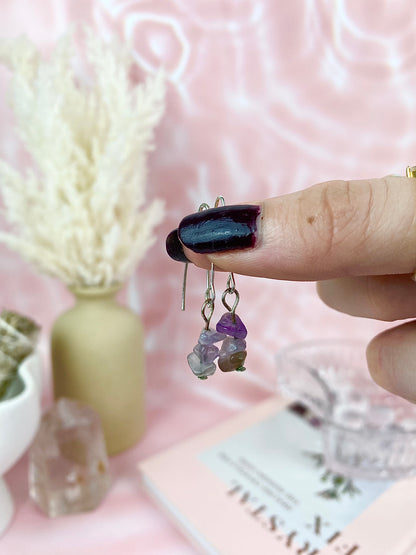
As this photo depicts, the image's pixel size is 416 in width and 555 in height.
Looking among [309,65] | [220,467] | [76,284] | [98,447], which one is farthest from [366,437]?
[309,65]

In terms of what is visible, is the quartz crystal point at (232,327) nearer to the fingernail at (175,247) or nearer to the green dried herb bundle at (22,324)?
the fingernail at (175,247)

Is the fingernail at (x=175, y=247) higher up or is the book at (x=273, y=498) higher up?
the fingernail at (x=175, y=247)

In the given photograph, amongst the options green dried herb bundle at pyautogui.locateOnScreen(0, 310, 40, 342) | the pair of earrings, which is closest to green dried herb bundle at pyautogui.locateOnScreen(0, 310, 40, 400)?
green dried herb bundle at pyautogui.locateOnScreen(0, 310, 40, 342)

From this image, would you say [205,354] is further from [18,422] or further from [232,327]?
[18,422]

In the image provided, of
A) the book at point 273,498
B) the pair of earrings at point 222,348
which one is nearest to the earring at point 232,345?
the pair of earrings at point 222,348

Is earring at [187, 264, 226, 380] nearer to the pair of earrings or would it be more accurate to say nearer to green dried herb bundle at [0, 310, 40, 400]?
the pair of earrings
